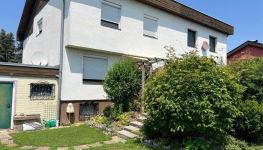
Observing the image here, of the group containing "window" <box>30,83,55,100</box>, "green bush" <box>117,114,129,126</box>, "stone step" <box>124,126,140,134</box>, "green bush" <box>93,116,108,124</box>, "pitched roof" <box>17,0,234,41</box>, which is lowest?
"stone step" <box>124,126,140,134</box>

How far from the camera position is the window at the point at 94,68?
1315cm

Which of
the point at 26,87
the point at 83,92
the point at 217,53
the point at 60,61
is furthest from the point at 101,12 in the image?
the point at 217,53

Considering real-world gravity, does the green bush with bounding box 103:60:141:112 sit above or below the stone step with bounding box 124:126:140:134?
above

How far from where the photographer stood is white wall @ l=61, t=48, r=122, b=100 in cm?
1234

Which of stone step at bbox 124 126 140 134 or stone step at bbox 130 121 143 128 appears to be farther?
stone step at bbox 130 121 143 128

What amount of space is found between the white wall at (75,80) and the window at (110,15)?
1909mm

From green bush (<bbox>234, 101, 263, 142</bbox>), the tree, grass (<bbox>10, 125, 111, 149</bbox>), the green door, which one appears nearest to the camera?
green bush (<bbox>234, 101, 263, 142</bbox>)

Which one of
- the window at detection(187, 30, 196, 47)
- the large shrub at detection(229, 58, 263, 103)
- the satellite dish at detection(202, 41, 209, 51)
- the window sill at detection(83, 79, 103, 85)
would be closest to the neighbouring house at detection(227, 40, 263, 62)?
the satellite dish at detection(202, 41, 209, 51)

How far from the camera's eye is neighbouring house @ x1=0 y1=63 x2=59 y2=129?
11195mm

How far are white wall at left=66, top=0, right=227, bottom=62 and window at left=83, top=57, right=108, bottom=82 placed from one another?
0.85 metres

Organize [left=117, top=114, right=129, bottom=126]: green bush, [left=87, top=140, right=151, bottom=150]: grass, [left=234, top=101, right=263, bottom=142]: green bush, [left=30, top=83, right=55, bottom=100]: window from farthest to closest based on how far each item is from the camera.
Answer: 1. [left=30, top=83, right=55, bottom=100]: window
2. [left=117, top=114, right=129, bottom=126]: green bush
3. [left=234, top=101, right=263, bottom=142]: green bush
4. [left=87, top=140, right=151, bottom=150]: grass

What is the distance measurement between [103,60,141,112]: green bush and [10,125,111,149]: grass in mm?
2129

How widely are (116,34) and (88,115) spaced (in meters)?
4.85

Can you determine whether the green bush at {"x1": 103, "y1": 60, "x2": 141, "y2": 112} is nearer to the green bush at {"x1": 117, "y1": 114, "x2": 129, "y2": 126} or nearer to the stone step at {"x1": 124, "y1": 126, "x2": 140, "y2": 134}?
the green bush at {"x1": 117, "y1": 114, "x2": 129, "y2": 126}
